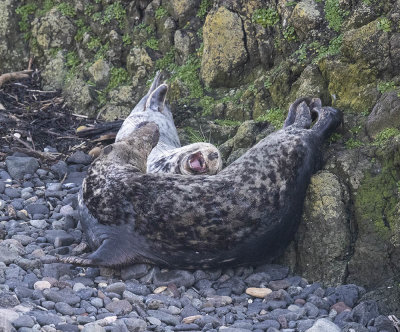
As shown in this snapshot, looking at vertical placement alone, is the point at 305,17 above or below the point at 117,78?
above

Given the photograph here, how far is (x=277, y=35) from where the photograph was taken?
29.0ft

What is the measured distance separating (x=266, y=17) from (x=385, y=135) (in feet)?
8.84

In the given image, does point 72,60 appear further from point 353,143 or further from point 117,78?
point 353,143

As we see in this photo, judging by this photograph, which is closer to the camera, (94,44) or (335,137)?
(335,137)

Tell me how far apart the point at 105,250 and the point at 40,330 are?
1734mm

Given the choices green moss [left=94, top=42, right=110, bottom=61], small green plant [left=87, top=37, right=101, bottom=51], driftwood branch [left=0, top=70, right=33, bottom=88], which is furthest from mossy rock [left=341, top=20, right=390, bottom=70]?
driftwood branch [left=0, top=70, right=33, bottom=88]

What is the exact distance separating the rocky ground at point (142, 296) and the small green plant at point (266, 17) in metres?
3.23

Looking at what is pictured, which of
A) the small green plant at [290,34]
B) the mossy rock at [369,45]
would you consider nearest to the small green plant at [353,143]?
the mossy rock at [369,45]

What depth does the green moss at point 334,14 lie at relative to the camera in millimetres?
8156

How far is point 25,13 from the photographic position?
11.5 m

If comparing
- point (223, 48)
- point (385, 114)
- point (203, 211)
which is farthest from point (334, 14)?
point (203, 211)

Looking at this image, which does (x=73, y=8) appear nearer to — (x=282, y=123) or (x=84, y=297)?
(x=282, y=123)

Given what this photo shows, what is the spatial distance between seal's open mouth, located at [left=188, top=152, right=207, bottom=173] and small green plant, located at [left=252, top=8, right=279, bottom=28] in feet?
6.96

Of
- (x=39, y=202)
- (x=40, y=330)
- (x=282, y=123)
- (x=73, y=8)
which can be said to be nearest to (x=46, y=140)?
(x=39, y=202)
